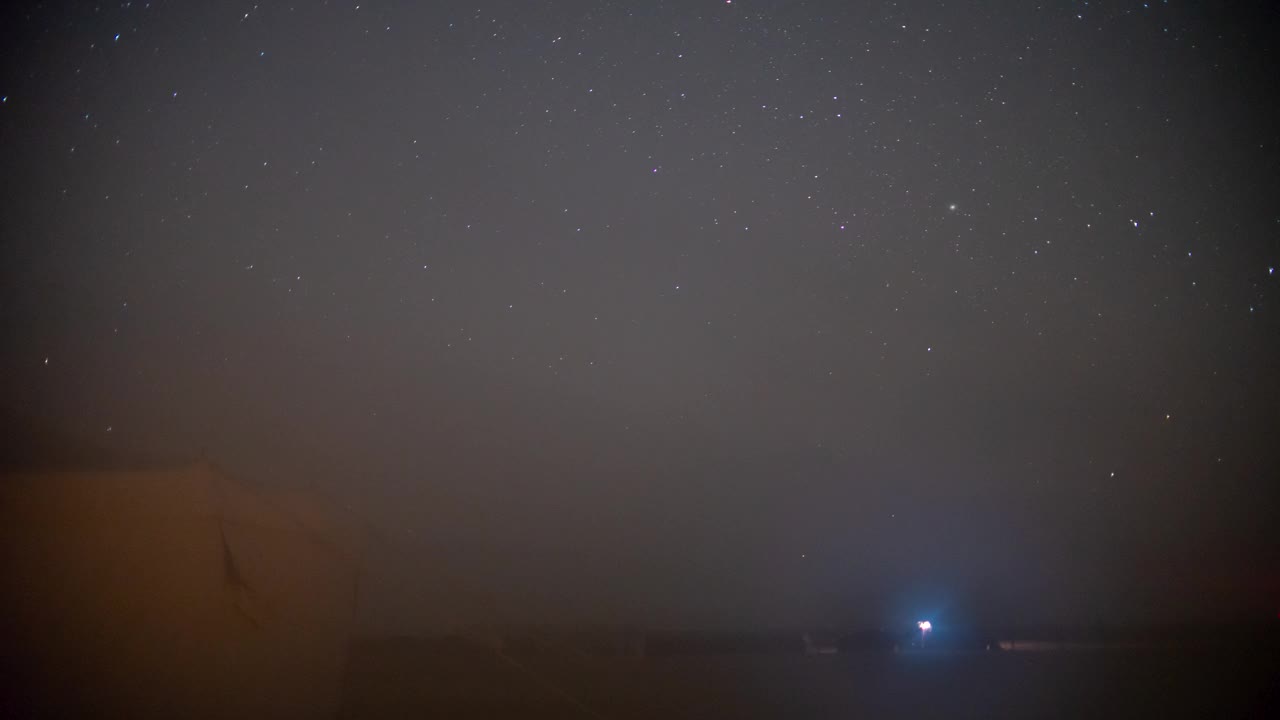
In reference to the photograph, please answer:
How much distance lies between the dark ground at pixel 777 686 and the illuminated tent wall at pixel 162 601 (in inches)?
13.3

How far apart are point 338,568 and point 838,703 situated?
272cm

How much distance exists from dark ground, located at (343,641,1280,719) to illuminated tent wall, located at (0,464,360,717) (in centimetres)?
34

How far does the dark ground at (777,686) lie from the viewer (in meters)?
2.74

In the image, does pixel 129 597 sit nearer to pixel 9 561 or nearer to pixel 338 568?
pixel 9 561

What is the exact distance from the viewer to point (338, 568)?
9.02 ft

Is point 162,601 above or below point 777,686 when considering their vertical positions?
above

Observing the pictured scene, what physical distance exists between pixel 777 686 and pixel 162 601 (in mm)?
3199

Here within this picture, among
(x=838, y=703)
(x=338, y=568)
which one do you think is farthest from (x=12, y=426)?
(x=838, y=703)

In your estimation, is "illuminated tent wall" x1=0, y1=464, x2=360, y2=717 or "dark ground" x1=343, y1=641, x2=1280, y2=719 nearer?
Answer: "illuminated tent wall" x1=0, y1=464, x2=360, y2=717

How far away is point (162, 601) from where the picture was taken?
240 cm

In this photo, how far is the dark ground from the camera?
2736 mm

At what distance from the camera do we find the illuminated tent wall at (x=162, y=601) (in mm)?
2266

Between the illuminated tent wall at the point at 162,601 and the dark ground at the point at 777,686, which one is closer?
the illuminated tent wall at the point at 162,601

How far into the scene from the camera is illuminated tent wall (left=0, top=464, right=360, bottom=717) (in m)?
2.27
